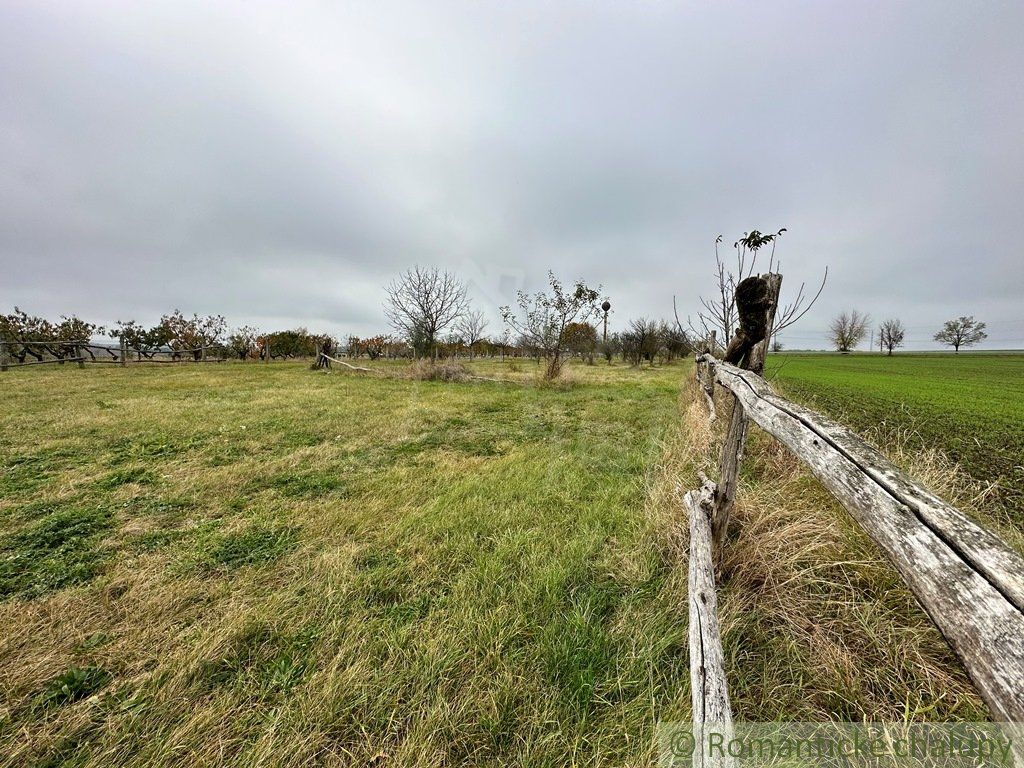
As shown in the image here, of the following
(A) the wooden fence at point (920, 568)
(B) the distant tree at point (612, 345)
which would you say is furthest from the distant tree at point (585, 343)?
(A) the wooden fence at point (920, 568)

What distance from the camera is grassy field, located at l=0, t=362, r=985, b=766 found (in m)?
1.41

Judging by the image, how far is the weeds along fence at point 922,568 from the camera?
2.25 feet

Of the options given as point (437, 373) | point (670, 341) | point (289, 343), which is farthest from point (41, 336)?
point (670, 341)

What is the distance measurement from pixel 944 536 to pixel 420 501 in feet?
11.6

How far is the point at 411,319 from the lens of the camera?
1720 cm

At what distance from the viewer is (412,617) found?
6.49 feet

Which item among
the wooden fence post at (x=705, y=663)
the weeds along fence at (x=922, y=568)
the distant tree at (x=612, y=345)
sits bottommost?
the wooden fence post at (x=705, y=663)

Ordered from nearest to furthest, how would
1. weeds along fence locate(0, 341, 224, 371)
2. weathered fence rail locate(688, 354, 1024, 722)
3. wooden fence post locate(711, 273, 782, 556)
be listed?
weathered fence rail locate(688, 354, 1024, 722), wooden fence post locate(711, 273, 782, 556), weeds along fence locate(0, 341, 224, 371)

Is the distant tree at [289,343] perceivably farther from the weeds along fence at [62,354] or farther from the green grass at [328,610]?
the green grass at [328,610]

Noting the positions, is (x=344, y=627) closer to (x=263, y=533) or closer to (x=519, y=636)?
(x=519, y=636)

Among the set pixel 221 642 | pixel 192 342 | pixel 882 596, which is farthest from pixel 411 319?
pixel 192 342

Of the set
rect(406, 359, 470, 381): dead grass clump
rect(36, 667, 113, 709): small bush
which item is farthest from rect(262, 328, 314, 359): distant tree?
rect(36, 667, 113, 709): small bush

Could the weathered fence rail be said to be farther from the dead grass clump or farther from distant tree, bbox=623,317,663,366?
distant tree, bbox=623,317,663,366

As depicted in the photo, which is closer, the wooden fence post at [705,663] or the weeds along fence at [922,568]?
the weeds along fence at [922,568]
